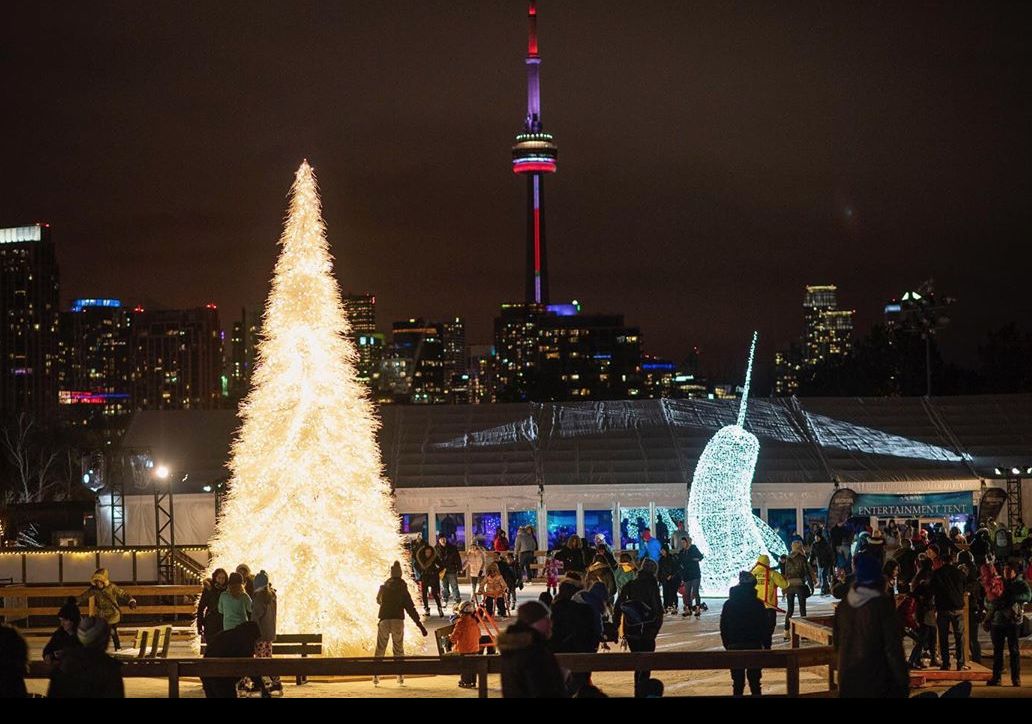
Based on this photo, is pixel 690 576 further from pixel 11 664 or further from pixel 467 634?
pixel 11 664

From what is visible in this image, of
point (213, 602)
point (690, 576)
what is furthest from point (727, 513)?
point (213, 602)

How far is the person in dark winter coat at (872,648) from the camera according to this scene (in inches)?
344

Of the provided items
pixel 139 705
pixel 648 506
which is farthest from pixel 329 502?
pixel 648 506

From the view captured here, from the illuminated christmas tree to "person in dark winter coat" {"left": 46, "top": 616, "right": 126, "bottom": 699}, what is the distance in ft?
32.5

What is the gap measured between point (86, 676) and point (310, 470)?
10364 mm

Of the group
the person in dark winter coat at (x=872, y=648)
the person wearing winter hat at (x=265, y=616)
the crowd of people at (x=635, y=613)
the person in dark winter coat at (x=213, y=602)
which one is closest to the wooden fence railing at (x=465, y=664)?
the crowd of people at (x=635, y=613)

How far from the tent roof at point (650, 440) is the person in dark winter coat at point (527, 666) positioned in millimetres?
27373

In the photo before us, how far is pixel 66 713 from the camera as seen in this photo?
8.16 m

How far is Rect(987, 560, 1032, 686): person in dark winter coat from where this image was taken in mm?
15391

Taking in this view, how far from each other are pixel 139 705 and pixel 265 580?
9.57 meters

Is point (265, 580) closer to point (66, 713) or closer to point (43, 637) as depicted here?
point (43, 637)

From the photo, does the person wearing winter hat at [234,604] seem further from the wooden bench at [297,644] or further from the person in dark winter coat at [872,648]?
the person in dark winter coat at [872,648]

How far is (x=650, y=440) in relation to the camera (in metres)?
36.9

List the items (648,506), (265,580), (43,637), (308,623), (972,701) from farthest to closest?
(648,506) → (43,637) → (308,623) → (265,580) → (972,701)
